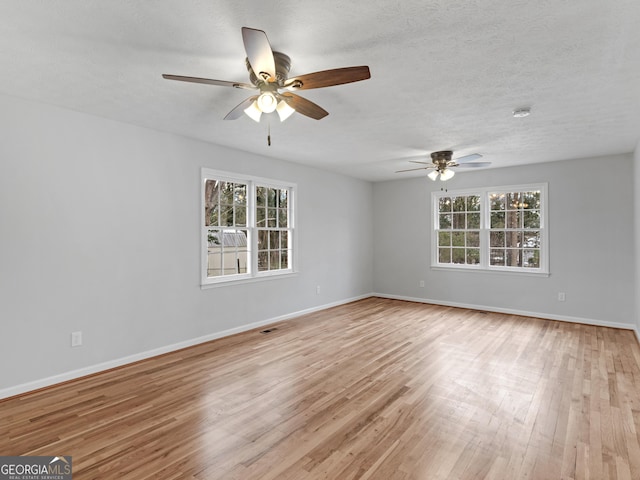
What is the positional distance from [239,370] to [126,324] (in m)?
1.37

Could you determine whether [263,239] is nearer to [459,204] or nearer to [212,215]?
[212,215]

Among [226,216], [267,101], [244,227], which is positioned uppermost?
[267,101]

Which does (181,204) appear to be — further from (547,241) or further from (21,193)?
(547,241)

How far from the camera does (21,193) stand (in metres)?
3.06

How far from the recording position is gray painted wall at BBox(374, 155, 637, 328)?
16.8 feet

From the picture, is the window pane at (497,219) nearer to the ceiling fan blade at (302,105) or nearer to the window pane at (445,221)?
the window pane at (445,221)

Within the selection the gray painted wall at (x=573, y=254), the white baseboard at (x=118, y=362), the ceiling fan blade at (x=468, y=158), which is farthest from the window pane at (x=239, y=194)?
the gray painted wall at (x=573, y=254)

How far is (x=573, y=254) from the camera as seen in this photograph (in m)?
5.48

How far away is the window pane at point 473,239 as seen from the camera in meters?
6.54

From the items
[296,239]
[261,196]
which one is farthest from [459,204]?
[261,196]

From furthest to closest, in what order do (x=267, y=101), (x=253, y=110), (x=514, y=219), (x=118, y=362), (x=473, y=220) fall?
(x=473, y=220)
(x=514, y=219)
(x=118, y=362)
(x=253, y=110)
(x=267, y=101)

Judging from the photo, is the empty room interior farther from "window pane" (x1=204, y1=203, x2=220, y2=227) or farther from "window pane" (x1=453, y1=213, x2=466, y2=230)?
"window pane" (x1=453, y1=213, x2=466, y2=230)

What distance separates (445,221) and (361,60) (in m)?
5.14

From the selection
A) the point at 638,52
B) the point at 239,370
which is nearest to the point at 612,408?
the point at 638,52
